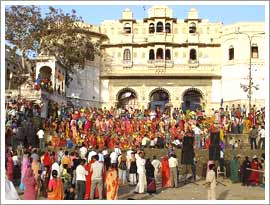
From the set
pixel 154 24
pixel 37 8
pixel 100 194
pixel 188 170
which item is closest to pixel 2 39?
pixel 100 194

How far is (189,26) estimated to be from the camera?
39.2 m

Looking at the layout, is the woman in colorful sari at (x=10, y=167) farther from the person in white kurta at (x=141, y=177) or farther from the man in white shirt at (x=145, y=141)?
the man in white shirt at (x=145, y=141)

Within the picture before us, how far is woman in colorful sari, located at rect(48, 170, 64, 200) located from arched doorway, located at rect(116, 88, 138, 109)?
24682 millimetres

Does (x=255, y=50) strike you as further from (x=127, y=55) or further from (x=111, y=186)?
(x=111, y=186)

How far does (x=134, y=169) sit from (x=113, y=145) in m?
5.27

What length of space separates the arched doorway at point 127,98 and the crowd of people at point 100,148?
32.3 ft

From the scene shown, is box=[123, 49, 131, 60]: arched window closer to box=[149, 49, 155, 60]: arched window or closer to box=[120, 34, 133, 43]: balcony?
box=[120, 34, 133, 43]: balcony

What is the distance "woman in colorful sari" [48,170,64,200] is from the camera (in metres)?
13.1

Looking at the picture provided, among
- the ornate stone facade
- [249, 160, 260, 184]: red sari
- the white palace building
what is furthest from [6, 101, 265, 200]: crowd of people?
the ornate stone facade

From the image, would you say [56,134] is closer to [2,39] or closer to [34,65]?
[2,39]

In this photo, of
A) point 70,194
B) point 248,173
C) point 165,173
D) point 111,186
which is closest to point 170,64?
point 248,173

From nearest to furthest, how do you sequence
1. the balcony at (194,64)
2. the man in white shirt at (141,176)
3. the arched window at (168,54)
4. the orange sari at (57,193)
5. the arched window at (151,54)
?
the orange sari at (57,193), the man in white shirt at (141,176), the balcony at (194,64), the arched window at (168,54), the arched window at (151,54)

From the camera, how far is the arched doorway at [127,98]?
37938 millimetres

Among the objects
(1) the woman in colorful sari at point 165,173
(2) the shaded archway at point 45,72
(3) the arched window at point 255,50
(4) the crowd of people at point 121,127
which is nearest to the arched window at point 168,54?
(3) the arched window at point 255,50
